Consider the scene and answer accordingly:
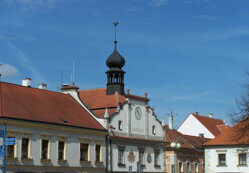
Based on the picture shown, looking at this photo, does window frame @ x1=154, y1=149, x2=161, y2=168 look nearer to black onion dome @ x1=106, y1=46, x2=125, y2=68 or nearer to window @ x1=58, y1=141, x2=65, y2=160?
black onion dome @ x1=106, y1=46, x2=125, y2=68

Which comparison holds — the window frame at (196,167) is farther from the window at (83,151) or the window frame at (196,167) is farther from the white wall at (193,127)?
the window at (83,151)

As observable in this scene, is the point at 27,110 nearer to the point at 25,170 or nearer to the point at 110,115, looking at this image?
the point at 25,170

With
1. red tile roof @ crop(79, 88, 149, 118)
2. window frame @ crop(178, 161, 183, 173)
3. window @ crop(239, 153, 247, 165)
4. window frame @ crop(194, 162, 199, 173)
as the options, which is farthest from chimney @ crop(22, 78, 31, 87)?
window frame @ crop(194, 162, 199, 173)

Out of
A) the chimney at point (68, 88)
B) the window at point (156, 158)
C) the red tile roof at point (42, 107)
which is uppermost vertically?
the chimney at point (68, 88)

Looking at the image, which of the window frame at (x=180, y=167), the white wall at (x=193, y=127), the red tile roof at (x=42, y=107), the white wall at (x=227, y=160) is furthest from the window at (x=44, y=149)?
the white wall at (x=193, y=127)

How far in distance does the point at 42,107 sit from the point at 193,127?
1874 inches

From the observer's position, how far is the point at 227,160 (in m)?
64.9

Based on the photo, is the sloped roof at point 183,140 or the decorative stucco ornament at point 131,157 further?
the sloped roof at point 183,140

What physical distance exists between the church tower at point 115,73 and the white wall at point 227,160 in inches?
584

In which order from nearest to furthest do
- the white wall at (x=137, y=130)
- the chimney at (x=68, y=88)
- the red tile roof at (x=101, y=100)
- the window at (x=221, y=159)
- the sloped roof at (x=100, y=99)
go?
the white wall at (x=137, y=130) < the chimney at (x=68, y=88) < the red tile roof at (x=101, y=100) < the sloped roof at (x=100, y=99) < the window at (x=221, y=159)

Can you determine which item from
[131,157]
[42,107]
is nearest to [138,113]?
[131,157]

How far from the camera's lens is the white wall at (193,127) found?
8932 cm

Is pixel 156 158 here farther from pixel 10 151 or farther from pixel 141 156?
pixel 10 151

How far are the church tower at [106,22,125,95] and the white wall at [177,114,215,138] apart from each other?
106 ft
